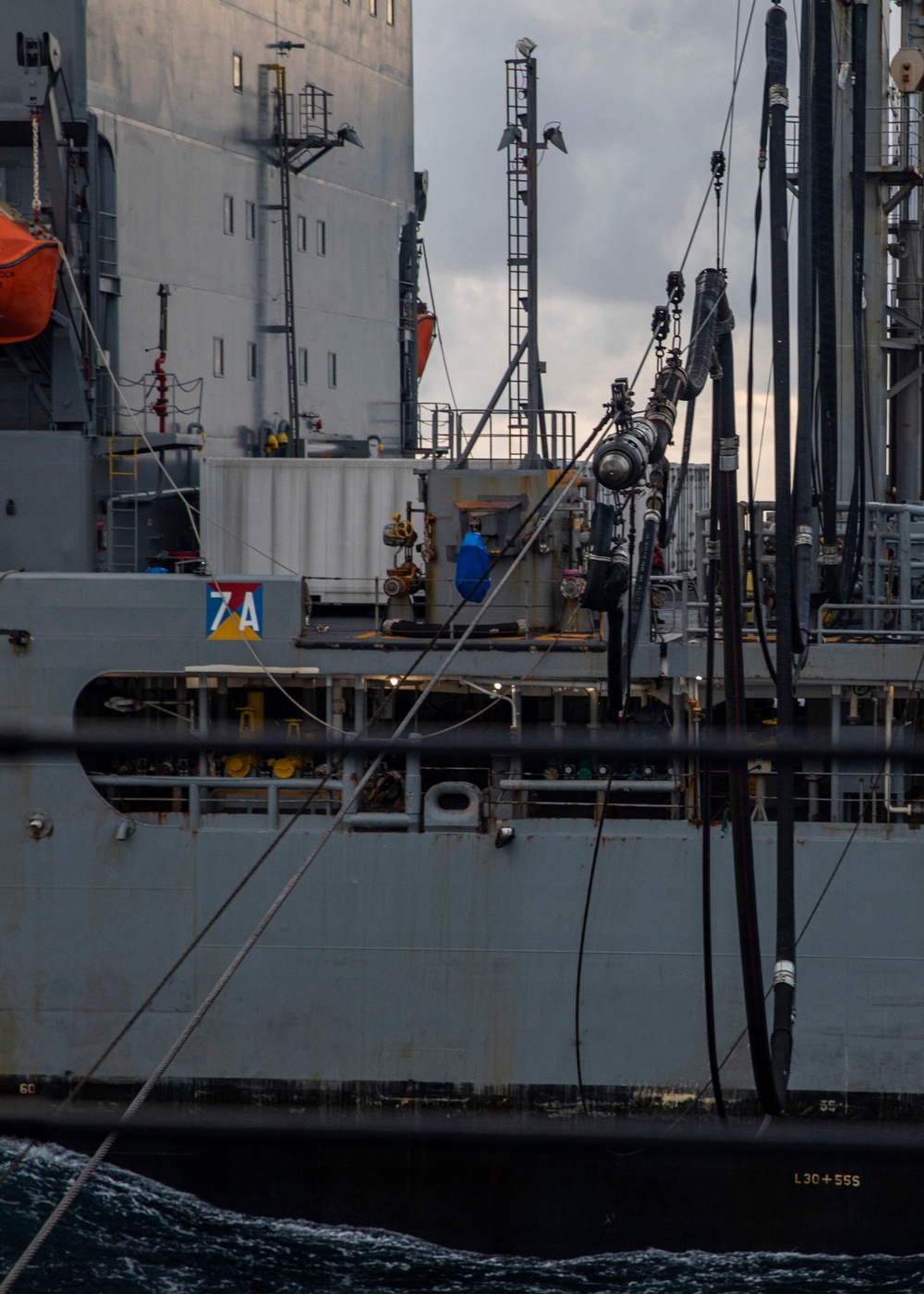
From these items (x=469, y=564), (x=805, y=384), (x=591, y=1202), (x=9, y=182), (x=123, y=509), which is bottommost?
(x=591, y=1202)

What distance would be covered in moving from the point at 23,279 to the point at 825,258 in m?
7.89

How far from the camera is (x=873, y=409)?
1792 cm

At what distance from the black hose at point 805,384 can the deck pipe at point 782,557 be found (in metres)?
0.58

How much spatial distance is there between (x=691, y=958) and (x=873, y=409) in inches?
369

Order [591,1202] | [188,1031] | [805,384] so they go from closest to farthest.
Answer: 1. [188,1031]
2. [805,384]
3. [591,1202]

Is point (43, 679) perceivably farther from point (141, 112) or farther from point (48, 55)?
point (141, 112)

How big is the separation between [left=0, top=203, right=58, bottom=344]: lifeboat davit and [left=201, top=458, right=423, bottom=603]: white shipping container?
3.57m

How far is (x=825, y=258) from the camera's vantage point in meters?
11.4

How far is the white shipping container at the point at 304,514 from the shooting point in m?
17.0

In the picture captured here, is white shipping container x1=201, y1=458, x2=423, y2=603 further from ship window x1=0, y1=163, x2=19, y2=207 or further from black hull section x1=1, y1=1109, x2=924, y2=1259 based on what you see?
black hull section x1=1, y1=1109, x2=924, y2=1259

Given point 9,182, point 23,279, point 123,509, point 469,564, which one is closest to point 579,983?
point 469,564

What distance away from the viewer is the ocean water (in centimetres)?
1110

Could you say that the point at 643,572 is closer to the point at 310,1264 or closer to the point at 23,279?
the point at 310,1264

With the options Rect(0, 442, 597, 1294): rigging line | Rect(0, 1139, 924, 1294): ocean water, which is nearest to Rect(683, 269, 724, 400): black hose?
Rect(0, 442, 597, 1294): rigging line
